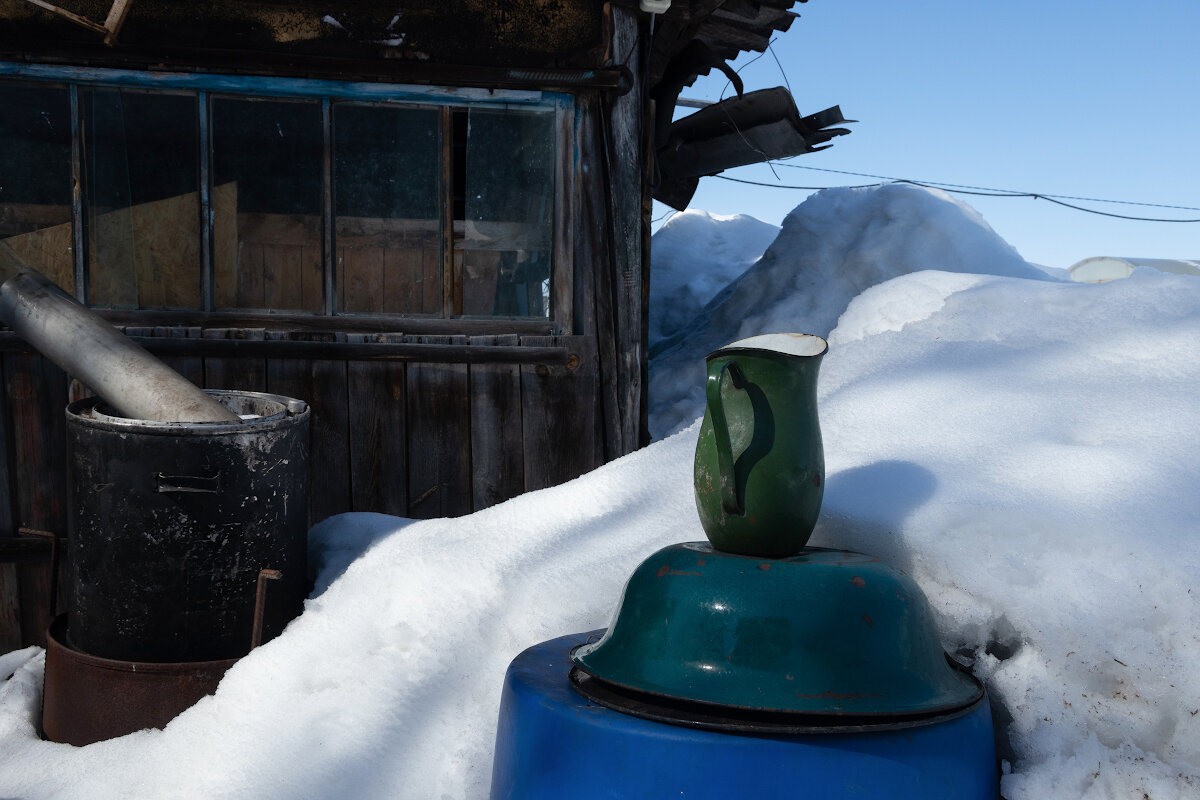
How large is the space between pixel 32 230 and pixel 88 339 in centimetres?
127

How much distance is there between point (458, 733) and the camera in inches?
82.7

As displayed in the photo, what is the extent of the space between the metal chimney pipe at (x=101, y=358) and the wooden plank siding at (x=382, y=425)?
0.68 meters

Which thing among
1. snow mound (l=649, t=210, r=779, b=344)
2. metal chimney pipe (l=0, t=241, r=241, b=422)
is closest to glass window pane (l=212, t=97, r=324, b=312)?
metal chimney pipe (l=0, t=241, r=241, b=422)

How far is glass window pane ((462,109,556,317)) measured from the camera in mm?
3906

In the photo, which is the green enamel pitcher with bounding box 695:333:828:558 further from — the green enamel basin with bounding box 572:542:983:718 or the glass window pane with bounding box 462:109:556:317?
the glass window pane with bounding box 462:109:556:317

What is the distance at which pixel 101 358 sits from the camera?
2.78 metres

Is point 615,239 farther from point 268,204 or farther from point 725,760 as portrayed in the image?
point 725,760

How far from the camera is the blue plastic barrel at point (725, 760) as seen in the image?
56.1 inches

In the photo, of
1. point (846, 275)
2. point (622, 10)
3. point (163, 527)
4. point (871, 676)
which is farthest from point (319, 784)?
point (846, 275)

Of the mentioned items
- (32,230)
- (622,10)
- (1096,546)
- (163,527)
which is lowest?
(163,527)

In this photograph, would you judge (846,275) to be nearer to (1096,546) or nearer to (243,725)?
(1096,546)

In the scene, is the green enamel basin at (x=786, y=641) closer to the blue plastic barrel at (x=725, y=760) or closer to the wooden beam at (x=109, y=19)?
the blue plastic barrel at (x=725, y=760)

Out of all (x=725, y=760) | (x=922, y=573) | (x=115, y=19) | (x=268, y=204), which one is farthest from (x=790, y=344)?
(x=115, y=19)

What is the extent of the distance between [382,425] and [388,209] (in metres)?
0.93
